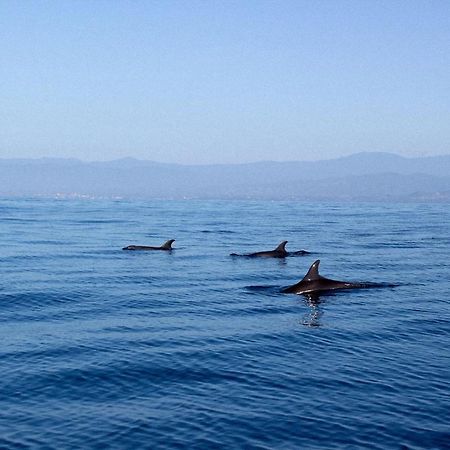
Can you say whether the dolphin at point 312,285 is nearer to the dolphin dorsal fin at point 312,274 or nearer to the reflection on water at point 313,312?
the dolphin dorsal fin at point 312,274

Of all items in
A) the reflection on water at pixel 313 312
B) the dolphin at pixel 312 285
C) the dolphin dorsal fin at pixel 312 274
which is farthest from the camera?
the dolphin dorsal fin at pixel 312 274

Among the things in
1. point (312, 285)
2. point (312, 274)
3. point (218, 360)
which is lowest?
point (218, 360)

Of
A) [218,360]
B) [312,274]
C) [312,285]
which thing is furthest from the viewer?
[312,274]

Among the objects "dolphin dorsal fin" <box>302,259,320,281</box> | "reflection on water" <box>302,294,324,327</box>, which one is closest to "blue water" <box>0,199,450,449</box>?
"reflection on water" <box>302,294,324,327</box>

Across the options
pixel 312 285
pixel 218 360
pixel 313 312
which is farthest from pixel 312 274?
pixel 218 360

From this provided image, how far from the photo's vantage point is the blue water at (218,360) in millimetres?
13039

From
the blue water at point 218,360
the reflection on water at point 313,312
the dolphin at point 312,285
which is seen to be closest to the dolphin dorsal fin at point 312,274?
the dolphin at point 312,285

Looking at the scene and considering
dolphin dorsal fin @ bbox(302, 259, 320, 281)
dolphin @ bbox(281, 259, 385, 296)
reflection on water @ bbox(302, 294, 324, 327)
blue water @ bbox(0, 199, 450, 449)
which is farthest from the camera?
dolphin dorsal fin @ bbox(302, 259, 320, 281)

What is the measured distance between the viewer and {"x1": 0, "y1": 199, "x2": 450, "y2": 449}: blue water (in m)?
13.0

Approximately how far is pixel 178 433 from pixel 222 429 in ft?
2.61

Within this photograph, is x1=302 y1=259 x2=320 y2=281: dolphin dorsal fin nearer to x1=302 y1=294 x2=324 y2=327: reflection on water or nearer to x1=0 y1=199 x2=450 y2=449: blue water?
x1=302 y1=294 x2=324 y2=327: reflection on water

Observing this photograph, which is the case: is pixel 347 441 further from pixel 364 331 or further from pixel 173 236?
pixel 173 236

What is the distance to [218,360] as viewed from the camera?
57.9ft

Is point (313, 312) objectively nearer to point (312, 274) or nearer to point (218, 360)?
point (312, 274)
